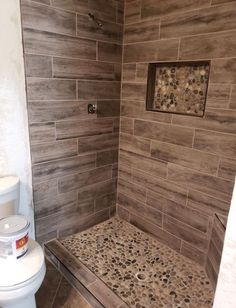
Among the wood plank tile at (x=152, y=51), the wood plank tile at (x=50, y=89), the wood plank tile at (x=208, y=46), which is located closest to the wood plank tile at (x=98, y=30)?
the wood plank tile at (x=152, y=51)

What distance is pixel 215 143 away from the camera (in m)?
1.71

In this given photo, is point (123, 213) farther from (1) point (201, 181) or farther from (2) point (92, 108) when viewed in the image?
(2) point (92, 108)

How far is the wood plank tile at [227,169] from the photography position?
1646mm

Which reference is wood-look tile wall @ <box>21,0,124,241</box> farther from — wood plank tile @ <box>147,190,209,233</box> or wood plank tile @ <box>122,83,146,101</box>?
wood plank tile @ <box>147,190,209,233</box>

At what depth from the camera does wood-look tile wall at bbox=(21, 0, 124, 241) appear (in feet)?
5.73

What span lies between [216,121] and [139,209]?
44.7 inches

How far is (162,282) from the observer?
5.81 feet

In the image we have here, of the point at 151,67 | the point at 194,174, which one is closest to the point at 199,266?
the point at 194,174

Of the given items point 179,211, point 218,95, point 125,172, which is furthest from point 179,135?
point 125,172

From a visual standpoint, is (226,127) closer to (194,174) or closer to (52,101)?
(194,174)

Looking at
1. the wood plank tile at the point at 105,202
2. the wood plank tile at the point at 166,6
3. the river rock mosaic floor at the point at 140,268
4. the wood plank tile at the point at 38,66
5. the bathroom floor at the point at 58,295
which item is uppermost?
the wood plank tile at the point at 166,6

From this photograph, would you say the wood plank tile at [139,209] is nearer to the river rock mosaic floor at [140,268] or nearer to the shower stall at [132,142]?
the shower stall at [132,142]

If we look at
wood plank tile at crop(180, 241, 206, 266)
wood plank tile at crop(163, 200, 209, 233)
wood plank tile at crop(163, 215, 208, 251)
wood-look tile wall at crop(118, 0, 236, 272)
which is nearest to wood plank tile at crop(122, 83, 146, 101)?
wood-look tile wall at crop(118, 0, 236, 272)

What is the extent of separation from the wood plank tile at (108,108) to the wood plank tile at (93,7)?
696 millimetres
